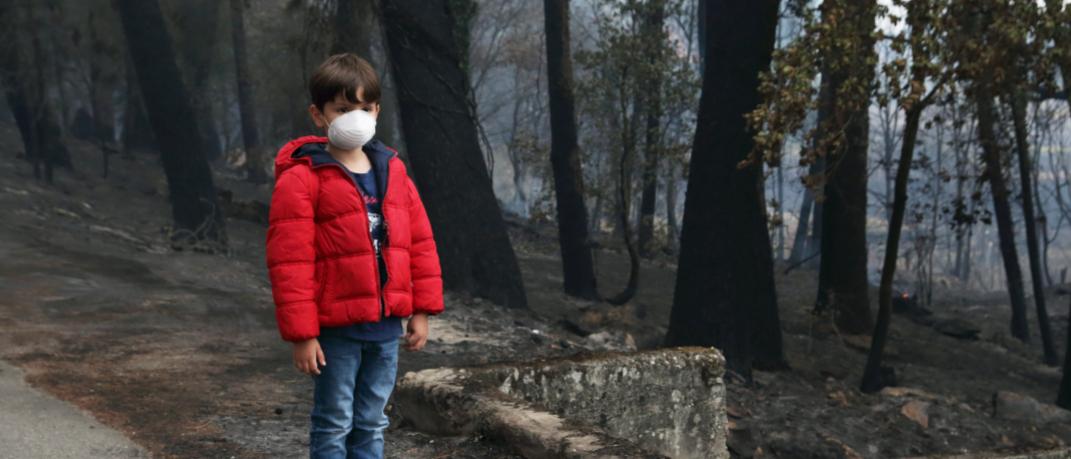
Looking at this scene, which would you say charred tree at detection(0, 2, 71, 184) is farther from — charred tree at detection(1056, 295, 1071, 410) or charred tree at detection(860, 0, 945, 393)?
charred tree at detection(1056, 295, 1071, 410)

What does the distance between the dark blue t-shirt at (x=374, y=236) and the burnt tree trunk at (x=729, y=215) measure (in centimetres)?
861

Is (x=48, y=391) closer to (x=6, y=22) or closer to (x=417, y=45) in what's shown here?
(x=417, y=45)

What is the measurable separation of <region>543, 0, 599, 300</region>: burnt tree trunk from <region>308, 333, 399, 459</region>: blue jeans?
14.7 meters

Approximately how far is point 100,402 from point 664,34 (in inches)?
675

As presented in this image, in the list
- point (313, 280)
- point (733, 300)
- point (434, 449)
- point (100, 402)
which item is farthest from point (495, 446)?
point (733, 300)

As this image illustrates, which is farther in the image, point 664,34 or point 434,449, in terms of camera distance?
point 664,34

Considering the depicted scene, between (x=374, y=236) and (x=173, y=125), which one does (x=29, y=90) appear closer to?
(x=173, y=125)

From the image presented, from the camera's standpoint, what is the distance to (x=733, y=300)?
12898mm

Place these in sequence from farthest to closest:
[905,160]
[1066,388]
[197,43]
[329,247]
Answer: [197,43]
[1066,388]
[905,160]
[329,247]

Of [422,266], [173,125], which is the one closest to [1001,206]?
[173,125]

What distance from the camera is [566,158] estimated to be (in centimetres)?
1933

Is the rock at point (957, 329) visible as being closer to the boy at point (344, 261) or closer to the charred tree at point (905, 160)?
the charred tree at point (905, 160)

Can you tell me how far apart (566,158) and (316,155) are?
1525 centimetres

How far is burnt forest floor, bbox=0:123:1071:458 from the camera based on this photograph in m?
6.84
